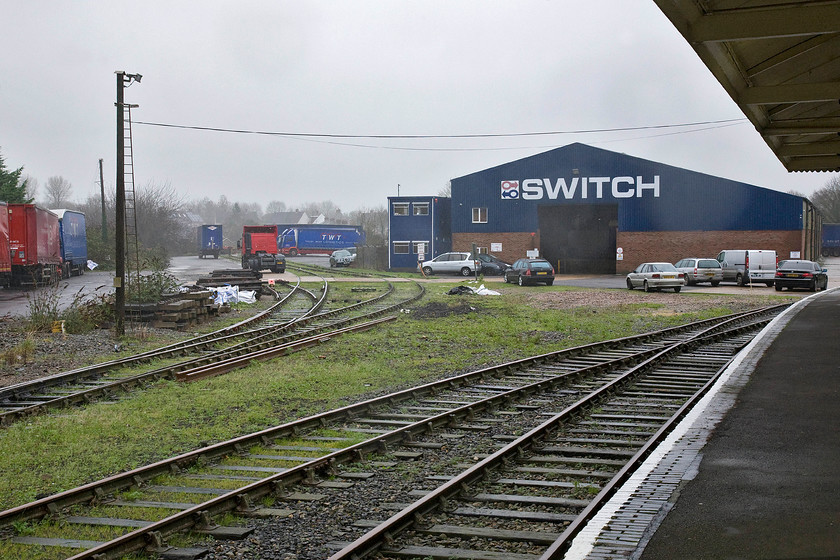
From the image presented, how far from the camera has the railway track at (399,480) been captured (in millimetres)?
5922

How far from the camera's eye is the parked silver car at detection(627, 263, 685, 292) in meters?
33.8

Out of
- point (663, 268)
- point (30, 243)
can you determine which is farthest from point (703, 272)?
point (30, 243)

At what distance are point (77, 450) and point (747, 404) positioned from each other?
303 inches

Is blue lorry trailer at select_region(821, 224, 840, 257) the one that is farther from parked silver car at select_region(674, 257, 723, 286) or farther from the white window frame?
parked silver car at select_region(674, 257, 723, 286)

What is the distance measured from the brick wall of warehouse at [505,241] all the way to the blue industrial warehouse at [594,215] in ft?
0.23

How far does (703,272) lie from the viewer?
38.0 m

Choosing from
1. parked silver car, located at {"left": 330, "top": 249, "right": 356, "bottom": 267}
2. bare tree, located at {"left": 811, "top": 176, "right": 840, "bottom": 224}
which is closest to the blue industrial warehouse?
parked silver car, located at {"left": 330, "top": 249, "right": 356, "bottom": 267}

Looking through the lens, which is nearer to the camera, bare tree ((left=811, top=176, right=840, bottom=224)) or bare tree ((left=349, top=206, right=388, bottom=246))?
bare tree ((left=349, top=206, right=388, bottom=246))

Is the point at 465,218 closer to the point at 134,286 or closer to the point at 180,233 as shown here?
the point at 134,286

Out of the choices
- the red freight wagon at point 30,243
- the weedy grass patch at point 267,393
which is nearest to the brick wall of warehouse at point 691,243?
the weedy grass patch at point 267,393

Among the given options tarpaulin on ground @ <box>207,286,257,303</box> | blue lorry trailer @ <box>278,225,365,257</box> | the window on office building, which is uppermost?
the window on office building

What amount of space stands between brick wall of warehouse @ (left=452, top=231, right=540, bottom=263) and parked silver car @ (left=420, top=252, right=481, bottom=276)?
587 cm

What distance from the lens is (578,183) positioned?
52.8 m

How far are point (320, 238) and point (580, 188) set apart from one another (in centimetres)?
3975
